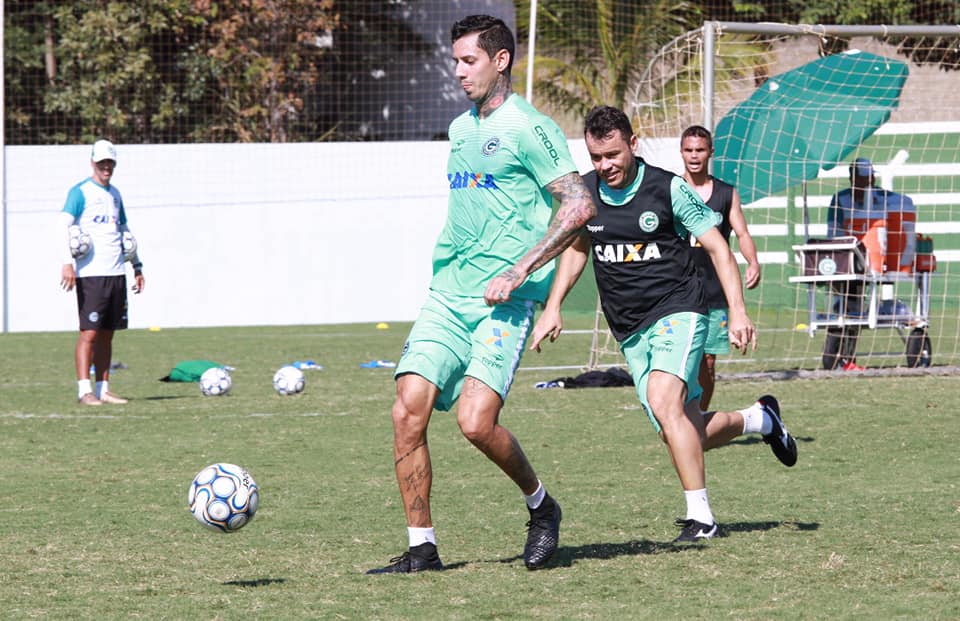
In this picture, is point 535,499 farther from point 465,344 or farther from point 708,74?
point 708,74

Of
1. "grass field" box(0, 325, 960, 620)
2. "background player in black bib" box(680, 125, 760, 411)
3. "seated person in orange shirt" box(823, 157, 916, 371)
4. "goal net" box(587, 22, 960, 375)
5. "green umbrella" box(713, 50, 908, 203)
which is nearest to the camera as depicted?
"grass field" box(0, 325, 960, 620)

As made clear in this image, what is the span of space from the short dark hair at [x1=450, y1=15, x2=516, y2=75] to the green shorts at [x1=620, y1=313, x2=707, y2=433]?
1.36 meters

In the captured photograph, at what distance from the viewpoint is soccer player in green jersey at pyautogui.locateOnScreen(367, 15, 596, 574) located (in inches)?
222

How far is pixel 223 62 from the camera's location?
26078mm

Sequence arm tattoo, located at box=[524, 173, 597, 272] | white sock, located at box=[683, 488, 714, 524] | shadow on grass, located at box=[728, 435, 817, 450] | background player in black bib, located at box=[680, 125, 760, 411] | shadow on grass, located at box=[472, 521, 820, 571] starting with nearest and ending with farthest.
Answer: arm tattoo, located at box=[524, 173, 597, 272] → shadow on grass, located at box=[472, 521, 820, 571] → white sock, located at box=[683, 488, 714, 524] → background player in black bib, located at box=[680, 125, 760, 411] → shadow on grass, located at box=[728, 435, 817, 450]

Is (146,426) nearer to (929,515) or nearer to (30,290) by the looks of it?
(929,515)

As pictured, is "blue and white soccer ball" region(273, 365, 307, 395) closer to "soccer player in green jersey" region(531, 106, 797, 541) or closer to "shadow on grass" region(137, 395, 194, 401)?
"shadow on grass" region(137, 395, 194, 401)

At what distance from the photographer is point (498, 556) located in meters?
5.99

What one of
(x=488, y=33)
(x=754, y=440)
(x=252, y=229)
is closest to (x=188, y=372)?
(x=754, y=440)

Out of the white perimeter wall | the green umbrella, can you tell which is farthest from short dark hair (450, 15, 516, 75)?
the white perimeter wall

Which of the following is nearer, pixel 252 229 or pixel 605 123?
pixel 605 123

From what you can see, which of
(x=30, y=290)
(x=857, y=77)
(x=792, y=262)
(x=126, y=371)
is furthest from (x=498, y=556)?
(x=30, y=290)

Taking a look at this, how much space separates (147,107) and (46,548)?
831 inches

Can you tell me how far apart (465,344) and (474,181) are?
0.63 metres
